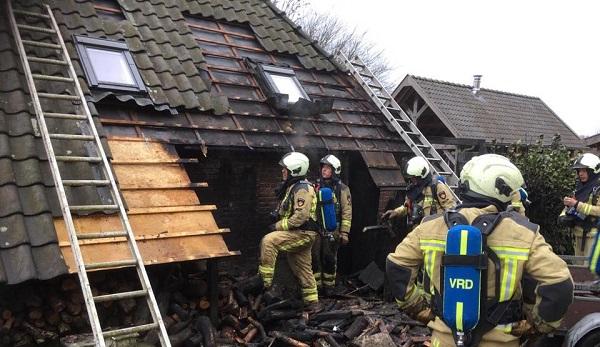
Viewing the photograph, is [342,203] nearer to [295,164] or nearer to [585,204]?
[295,164]

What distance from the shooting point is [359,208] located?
8625 mm

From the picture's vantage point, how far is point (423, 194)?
7262 mm

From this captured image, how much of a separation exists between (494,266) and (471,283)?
0.18 meters

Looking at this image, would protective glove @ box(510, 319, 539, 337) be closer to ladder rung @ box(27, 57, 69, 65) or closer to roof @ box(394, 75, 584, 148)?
ladder rung @ box(27, 57, 69, 65)

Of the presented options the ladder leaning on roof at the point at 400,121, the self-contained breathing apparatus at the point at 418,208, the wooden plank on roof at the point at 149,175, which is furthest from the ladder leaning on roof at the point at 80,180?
the ladder leaning on roof at the point at 400,121

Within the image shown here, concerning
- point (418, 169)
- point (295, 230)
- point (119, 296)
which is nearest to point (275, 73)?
point (418, 169)

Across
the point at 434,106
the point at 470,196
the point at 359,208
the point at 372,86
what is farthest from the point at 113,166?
the point at 434,106

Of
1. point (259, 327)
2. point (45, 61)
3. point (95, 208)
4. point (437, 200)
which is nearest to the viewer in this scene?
point (95, 208)

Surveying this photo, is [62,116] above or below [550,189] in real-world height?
above

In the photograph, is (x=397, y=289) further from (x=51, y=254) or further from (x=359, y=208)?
(x=359, y=208)

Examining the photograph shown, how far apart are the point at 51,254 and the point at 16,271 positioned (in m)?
0.29

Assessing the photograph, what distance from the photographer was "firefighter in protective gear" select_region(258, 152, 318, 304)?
254 inches

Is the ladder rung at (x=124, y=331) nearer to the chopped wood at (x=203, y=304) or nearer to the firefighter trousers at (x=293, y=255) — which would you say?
the chopped wood at (x=203, y=304)

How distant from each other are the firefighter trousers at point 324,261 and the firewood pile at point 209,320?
271mm
